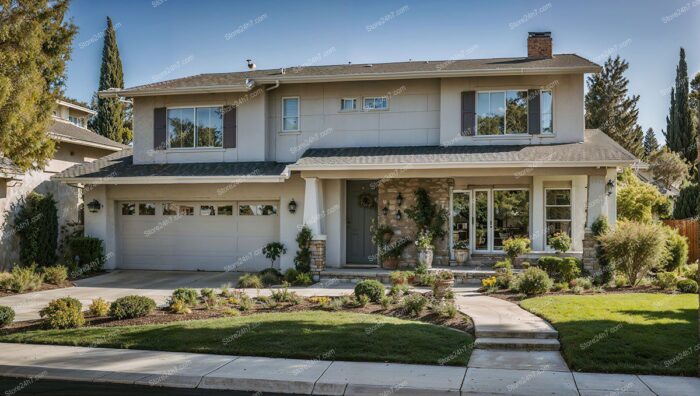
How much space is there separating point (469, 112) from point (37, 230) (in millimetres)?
13874

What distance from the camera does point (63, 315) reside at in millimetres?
10148

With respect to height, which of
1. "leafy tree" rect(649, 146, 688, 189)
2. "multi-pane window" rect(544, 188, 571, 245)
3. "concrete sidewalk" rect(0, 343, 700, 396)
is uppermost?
"leafy tree" rect(649, 146, 688, 189)

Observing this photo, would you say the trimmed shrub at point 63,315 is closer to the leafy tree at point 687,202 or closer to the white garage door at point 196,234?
the white garage door at point 196,234

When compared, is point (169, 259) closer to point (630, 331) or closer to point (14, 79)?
point (14, 79)

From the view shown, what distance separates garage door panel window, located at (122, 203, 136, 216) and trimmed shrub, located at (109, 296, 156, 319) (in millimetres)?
9211

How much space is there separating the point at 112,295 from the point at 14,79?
17.8 ft

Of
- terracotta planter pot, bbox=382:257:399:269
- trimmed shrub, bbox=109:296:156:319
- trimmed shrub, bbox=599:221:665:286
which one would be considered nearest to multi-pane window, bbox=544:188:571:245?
trimmed shrub, bbox=599:221:665:286

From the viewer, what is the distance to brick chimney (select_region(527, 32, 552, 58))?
19.1 m

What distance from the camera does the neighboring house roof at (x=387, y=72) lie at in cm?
1694

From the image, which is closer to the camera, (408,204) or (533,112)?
(533,112)

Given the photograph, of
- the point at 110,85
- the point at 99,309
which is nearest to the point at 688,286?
the point at 99,309

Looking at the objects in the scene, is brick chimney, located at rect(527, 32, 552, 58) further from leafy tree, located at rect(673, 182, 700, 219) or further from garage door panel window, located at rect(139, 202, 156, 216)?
garage door panel window, located at rect(139, 202, 156, 216)

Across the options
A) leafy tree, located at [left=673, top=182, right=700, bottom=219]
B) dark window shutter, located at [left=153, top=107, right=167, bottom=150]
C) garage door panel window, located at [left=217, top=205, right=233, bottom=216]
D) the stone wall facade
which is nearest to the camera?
the stone wall facade

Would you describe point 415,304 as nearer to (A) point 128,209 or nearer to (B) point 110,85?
(A) point 128,209
